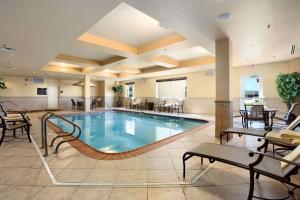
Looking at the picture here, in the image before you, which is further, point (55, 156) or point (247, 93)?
point (247, 93)

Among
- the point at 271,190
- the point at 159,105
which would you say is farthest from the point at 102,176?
the point at 159,105

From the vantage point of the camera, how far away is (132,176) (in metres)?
2.19

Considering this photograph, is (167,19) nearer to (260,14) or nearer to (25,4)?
(260,14)

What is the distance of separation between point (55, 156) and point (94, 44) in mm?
3286

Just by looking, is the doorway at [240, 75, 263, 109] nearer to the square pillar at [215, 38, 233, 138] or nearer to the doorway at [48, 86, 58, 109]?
the square pillar at [215, 38, 233, 138]

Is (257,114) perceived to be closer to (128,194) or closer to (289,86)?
(289,86)

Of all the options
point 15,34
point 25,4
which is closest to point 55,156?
point 25,4

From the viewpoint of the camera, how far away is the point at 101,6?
274 centimetres

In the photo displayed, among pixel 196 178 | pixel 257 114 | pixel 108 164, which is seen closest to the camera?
pixel 196 178

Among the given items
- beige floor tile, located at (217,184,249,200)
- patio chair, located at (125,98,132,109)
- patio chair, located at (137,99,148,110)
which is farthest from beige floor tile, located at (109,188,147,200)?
patio chair, located at (125,98,132,109)

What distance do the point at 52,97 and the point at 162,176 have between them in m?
13.3

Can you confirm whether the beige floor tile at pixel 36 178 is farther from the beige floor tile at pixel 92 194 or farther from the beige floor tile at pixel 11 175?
the beige floor tile at pixel 92 194

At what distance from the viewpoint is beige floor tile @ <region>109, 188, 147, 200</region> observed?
1.74 metres

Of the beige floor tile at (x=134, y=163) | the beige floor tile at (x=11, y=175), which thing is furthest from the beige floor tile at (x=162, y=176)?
the beige floor tile at (x=11, y=175)
